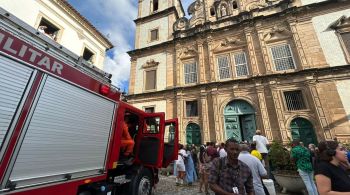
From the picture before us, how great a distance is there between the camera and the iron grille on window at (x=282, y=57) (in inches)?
529

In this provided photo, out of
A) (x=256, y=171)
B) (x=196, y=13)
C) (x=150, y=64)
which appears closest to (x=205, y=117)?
(x=150, y=64)

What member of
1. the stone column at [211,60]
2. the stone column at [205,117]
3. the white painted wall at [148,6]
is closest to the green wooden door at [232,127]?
the stone column at [205,117]

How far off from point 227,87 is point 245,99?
1.75m

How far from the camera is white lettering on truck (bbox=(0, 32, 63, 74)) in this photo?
2.28m

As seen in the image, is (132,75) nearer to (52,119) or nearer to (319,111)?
(319,111)

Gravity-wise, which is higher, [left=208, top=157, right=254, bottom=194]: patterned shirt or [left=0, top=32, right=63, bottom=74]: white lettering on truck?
[left=0, top=32, right=63, bottom=74]: white lettering on truck

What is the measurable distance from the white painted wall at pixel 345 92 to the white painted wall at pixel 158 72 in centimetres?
1350

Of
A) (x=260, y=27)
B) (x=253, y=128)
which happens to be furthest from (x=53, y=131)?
(x=260, y=27)

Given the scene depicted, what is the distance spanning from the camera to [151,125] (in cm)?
566

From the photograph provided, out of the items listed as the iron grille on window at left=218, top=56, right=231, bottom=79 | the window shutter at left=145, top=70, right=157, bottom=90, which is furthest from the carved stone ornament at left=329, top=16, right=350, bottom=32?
the window shutter at left=145, top=70, right=157, bottom=90

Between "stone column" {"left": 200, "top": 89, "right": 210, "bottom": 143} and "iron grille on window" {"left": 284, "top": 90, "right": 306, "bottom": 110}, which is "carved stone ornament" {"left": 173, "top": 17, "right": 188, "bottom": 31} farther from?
"iron grille on window" {"left": 284, "top": 90, "right": 306, "bottom": 110}

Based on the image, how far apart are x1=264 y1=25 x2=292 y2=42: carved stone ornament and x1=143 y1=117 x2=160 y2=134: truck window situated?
13.5 metres

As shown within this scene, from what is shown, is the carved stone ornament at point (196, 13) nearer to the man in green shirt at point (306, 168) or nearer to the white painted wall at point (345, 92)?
the white painted wall at point (345, 92)

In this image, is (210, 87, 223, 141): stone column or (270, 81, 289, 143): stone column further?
(210, 87, 223, 141): stone column
